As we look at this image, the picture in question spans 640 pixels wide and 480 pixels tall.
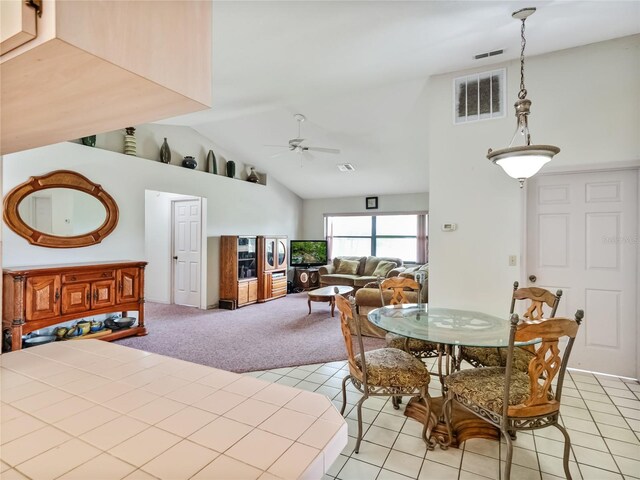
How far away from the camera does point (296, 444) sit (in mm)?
716

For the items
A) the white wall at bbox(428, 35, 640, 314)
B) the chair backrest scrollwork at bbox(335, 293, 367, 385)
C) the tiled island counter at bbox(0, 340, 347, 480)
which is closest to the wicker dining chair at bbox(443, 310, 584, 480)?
the chair backrest scrollwork at bbox(335, 293, 367, 385)

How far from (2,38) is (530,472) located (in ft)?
8.77

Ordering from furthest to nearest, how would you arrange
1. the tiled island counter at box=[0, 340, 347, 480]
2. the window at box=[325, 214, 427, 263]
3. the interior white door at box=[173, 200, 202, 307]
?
1. the window at box=[325, 214, 427, 263]
2. the interior white door at box=[173, 200, 202, 307]
3. the tiled island counter at box=[0, 340, 347, 480]

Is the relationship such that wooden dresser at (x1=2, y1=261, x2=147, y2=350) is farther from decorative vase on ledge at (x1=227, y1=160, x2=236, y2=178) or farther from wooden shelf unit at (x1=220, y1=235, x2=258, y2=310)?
decorative vase on ledge at (x1=227, y1=160, x2=236, y2=178)

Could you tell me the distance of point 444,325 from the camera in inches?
91.1

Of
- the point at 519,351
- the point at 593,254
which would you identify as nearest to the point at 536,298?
the point at 519,351

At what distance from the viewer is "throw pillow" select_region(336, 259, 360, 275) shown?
7.60 metres

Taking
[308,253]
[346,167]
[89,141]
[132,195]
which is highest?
[346,167]

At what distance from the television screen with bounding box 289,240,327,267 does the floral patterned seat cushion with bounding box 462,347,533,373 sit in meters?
5.80

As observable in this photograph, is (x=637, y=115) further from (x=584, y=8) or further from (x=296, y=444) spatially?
(x=296, y=444)

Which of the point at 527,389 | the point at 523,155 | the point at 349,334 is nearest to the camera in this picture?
the point at 527,389

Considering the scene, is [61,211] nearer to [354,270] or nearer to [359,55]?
[359,55]

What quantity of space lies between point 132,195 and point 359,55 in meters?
3.61

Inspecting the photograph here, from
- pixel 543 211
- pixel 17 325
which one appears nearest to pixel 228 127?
pixel 17 325
